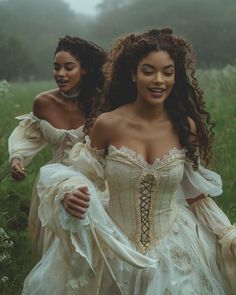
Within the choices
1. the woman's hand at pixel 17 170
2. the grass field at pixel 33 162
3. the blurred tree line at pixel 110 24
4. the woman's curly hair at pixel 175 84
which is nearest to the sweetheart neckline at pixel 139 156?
the woman's curly hair at pixel 175 84

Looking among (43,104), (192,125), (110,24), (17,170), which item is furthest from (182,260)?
(110,24)

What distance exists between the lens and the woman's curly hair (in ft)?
10.6

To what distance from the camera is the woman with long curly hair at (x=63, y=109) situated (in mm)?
4289

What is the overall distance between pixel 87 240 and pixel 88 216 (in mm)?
101

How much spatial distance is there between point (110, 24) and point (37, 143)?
7.91 feet

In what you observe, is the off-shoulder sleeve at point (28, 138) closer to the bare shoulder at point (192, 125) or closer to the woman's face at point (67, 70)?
the woman's face at point (67, 70)

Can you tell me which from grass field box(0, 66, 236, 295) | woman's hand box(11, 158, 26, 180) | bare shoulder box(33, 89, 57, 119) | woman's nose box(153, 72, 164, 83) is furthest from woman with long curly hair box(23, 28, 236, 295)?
grass field box(0, 66, 236, 295)

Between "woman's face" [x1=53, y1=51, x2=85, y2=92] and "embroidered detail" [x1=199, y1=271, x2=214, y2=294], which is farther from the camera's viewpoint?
"woman's face" [x1=53, y1=51, x2=85, y2=92]

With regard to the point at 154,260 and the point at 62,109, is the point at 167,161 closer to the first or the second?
the point at 154,260

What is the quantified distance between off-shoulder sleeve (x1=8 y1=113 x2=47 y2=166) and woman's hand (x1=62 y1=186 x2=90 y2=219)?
149cm

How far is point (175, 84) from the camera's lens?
332 cm

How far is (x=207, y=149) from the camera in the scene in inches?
134

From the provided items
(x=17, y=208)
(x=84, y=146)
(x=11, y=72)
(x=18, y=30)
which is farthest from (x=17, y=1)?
(x=84, y=146)

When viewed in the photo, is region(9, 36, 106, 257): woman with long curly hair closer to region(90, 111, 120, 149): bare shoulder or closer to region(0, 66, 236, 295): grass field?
region(0, 66, 236, 295): grass field
